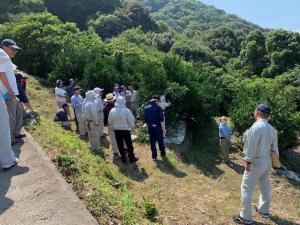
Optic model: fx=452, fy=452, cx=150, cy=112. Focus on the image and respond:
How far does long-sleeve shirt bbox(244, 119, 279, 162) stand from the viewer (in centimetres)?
717

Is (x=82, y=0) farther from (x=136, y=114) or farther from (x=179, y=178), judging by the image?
(x=179, y=178)

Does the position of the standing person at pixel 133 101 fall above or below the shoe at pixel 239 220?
above

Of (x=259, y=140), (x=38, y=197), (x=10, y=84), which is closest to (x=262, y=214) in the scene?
(x=259, y=140)

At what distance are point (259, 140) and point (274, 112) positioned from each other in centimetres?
994

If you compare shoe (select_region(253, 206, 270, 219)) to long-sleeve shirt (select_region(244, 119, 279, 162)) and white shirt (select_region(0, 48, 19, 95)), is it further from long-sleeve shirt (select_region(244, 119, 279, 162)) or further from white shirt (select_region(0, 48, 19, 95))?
white shirt (select_region(0, 48, 19, 95))

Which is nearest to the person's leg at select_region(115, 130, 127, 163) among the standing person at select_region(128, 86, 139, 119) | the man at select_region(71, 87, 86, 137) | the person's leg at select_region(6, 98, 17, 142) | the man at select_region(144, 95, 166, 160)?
the man at select_region(144, 95, 166, 160)

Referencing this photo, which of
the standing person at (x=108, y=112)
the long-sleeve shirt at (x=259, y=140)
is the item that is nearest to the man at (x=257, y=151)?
the long-sleeve shirt at (x=259, y=140)

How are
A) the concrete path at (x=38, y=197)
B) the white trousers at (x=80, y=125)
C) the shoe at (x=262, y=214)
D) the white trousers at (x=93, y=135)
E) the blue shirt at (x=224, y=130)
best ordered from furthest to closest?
the blue shirt at (x=224, y=130)
the white trousers at (x=80, y=125)
the white trousers at (x=93, y=135)
the shoe at (x=262, y=214)
the concrete path at (x=38, y=197)

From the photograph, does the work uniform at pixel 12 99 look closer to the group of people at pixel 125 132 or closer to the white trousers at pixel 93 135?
the group of people at pixel 125 132

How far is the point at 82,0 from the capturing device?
222 feet

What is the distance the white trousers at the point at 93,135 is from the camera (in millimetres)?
11461

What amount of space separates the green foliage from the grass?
2.47m

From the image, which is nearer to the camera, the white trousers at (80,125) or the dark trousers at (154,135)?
the dark trousers at (154,135)

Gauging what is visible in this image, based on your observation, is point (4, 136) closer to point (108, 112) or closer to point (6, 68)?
point (6, 68)
